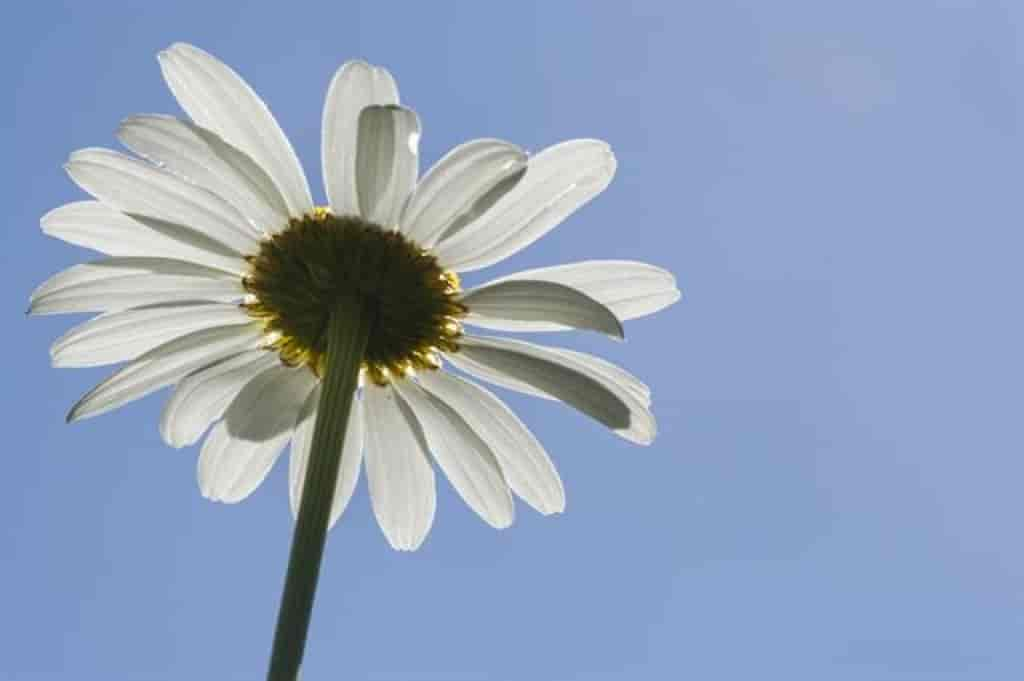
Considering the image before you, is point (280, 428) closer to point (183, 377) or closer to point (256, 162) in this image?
point (183, 377)

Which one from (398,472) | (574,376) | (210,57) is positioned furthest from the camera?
(398,472)

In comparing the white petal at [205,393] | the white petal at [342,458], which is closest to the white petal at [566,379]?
the white petal at [342,458]

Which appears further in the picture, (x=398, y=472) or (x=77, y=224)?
(x=398, y=472)

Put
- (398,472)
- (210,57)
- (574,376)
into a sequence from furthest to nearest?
(398,472) → (574,376) → (210,57)

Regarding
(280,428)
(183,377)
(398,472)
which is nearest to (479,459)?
(398,472)

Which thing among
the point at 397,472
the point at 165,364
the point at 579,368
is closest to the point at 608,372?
the point at 579,368

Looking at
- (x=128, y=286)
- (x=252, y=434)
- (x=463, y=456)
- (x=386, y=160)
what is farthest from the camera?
(x=463, y=456)

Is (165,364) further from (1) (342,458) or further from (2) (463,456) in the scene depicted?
(2) (463,456)
